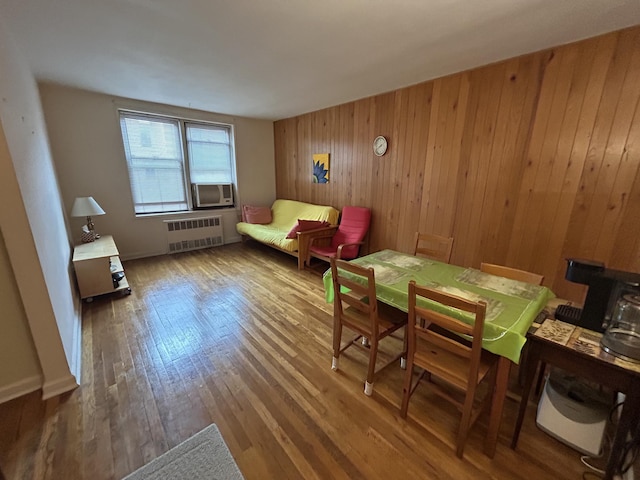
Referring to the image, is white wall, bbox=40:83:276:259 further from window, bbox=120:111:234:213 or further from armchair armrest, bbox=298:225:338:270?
armchair armrest, bbox=298:225:338:270

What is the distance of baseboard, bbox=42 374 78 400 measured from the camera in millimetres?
1589

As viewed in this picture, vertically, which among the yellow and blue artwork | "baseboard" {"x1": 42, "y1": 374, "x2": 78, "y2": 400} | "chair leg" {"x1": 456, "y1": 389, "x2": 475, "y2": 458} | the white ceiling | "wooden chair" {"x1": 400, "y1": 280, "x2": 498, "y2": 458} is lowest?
"baseboard" {"x1": 42, "y1": 374, "x2": 78, "y2": 400}

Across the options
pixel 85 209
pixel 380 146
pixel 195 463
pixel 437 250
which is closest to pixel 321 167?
pixel 380 146

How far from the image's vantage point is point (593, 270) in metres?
1.19

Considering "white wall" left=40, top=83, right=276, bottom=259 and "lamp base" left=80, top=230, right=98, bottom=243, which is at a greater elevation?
"white wall" left=40, top=83, right=276, bottom=259

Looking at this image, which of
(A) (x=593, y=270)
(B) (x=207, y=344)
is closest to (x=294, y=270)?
(B) (x=207, y=344)

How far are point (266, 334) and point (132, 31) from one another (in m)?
2.57

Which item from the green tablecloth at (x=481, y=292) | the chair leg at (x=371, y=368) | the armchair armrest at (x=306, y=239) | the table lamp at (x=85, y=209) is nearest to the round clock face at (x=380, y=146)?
the armchair armrest at (x=306, y=239)

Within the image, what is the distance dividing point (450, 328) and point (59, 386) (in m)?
2.40

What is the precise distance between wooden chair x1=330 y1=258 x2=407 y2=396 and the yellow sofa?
1930 mm

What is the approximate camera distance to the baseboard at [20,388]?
1534mm

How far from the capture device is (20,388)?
5.17 ft

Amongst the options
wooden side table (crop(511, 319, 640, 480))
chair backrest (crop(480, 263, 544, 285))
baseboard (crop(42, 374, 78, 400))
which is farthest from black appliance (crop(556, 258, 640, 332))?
baseboard (crop(42, 374, 78, 400))

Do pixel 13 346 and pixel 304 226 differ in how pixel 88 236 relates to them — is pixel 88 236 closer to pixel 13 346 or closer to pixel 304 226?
pixel 13 346
